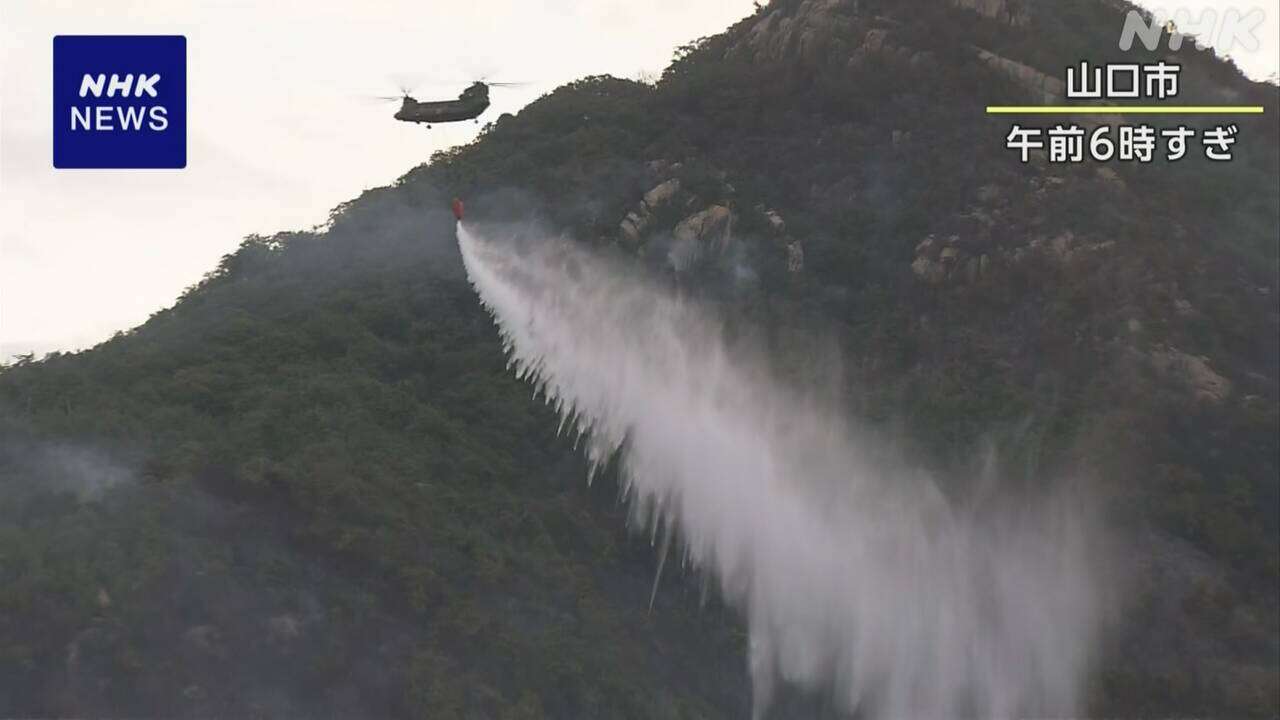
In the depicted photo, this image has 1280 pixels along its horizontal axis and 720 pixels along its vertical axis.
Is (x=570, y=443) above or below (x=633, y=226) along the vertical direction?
below

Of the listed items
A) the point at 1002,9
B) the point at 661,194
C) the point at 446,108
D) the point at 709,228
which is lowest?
the point at 709,228

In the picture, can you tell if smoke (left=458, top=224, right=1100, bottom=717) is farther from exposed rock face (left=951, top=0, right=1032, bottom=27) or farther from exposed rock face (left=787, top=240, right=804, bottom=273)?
exposed rock face (left=951, top=0, right=1032, bottom=27)

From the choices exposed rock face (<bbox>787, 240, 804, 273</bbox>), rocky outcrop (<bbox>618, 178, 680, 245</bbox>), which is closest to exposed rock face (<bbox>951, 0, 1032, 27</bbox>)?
exposed rock face (<bbox>787, 240, 804, 273</bbox>)

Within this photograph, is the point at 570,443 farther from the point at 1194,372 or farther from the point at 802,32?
the point at 802,32

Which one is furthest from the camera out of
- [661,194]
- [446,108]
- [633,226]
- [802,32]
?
[802,32]

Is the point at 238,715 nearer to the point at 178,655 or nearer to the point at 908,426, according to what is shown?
the point at 178,655

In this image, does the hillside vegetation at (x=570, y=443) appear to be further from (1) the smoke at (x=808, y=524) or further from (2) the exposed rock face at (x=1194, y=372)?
(1) the smoke at (x=808, y=524)

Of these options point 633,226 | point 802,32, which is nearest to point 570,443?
point 633,226

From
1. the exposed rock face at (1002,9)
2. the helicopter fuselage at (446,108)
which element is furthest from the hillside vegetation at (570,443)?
the helicopter fuselage at (446,108)

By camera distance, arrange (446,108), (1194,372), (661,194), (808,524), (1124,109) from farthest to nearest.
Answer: (661,194) < (1124,109) < (446,108) < (808,524) < (1194,372)
